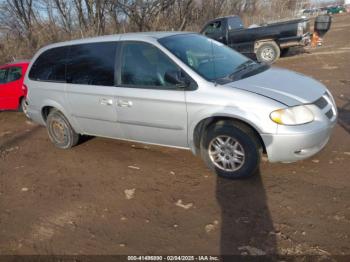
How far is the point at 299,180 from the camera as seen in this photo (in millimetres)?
4305

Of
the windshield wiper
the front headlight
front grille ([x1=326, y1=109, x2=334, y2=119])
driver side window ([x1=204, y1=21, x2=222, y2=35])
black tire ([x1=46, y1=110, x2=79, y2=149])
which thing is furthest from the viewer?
driver side window ([x1=204, y1=21, x2=222, y2=35])

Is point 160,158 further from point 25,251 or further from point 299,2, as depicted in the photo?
point 299,2

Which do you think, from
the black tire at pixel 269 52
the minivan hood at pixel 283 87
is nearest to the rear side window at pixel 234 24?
the black tire at pixel 269 52

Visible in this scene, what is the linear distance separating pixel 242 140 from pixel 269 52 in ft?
34.1

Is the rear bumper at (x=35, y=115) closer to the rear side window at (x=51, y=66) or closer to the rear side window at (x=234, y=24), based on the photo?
the rear side window at (x=51, y=66)

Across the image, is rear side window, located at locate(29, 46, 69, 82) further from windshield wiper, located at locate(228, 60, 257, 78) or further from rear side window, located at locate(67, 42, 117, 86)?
windshield wiper, located at locate(228, 60, 257, 78)

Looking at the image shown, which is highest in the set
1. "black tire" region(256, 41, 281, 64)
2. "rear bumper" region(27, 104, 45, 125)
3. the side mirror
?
the side mirror

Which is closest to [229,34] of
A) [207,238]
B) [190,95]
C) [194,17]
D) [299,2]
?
[190,95]

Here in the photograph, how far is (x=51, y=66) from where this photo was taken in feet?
19.8

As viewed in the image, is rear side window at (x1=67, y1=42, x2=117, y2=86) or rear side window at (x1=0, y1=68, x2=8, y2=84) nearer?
rear side window at (x1=67, y1=42, x2=117, y2=86)

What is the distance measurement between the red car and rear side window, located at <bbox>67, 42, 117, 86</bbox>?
4.30 metres

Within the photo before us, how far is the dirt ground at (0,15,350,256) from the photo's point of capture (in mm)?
3385

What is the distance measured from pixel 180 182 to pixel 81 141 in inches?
105

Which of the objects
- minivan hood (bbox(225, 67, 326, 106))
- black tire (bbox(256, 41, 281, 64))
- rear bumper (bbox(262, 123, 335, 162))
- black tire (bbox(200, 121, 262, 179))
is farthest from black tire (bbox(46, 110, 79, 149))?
black tire (bbox(256, 41, 281, 64))
